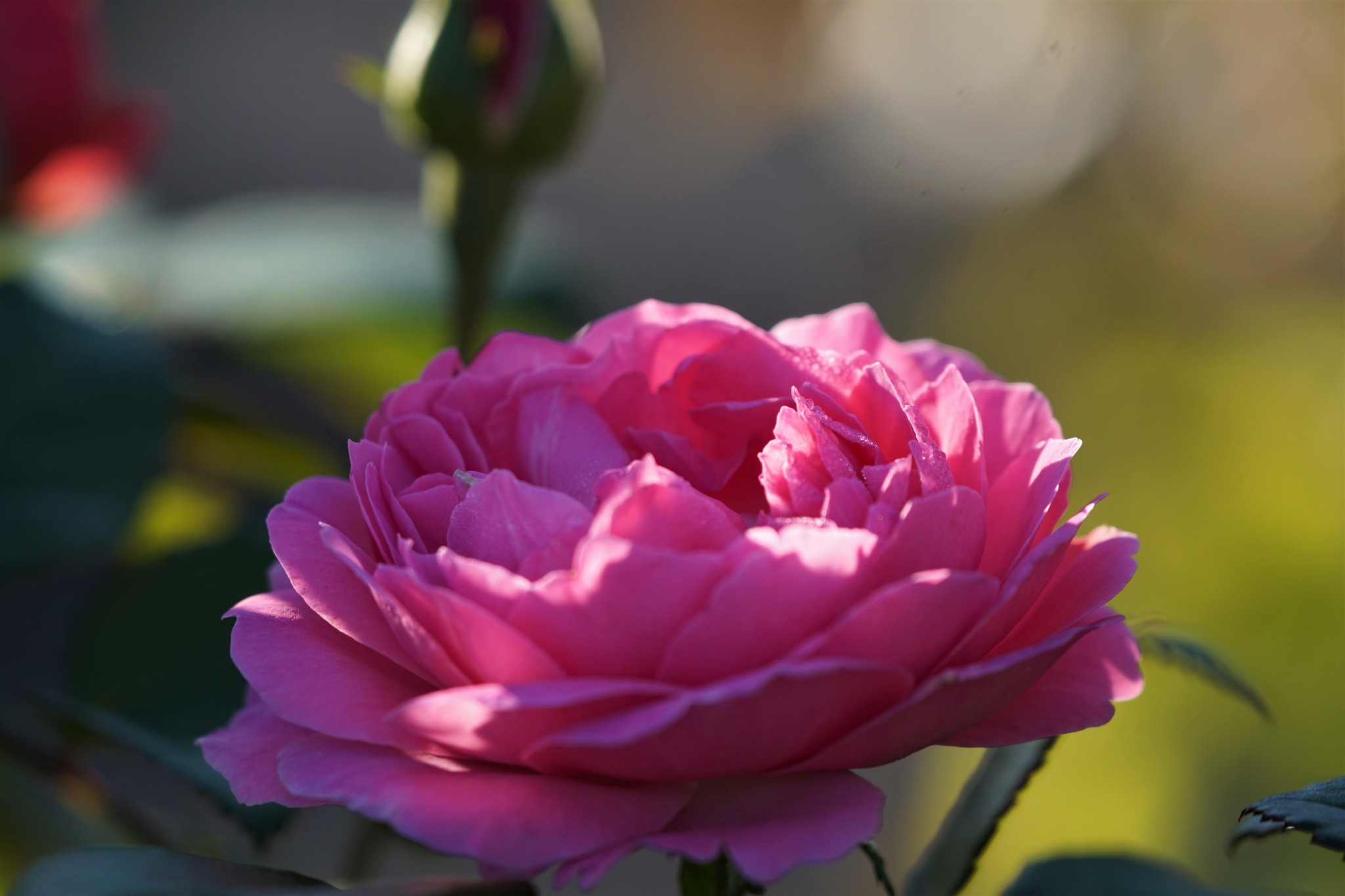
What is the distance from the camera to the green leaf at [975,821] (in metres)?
0.26

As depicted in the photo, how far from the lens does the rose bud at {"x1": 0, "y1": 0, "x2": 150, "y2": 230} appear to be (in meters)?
0.61

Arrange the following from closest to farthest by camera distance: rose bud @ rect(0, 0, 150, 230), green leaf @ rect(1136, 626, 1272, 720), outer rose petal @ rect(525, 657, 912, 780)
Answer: outer rose petal @ rect(525, 657, 912, 780), green leaf @ rect(1136, 626, 1272, 720), rose bud @ rect(0, 0, 150, 230)

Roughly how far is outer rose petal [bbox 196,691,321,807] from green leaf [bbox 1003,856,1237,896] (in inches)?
5.2

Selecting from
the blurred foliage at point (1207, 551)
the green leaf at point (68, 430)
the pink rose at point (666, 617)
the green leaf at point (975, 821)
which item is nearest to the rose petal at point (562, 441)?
the pink rose at point (666, 617)

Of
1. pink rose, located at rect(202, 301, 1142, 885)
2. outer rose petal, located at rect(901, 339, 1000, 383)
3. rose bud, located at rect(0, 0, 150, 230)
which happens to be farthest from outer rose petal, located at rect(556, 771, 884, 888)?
rose bud, located at rect(0, 0, 150, 230)

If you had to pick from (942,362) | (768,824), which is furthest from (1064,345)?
(768,824)

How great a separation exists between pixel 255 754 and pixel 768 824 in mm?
103

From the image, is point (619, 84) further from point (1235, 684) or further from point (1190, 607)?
point (1235, 684)

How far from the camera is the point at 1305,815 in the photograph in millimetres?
205

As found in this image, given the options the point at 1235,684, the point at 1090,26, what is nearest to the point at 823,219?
the point at 1090,26

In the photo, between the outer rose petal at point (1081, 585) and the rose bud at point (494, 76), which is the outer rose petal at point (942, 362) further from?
the rose bud at point (494, 76)

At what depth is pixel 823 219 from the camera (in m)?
1.98

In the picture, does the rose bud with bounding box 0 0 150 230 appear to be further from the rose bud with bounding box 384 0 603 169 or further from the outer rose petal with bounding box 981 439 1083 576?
the outer rose petal with bounding box 981 439 1083 576

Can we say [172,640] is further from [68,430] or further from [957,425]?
[957,425]
